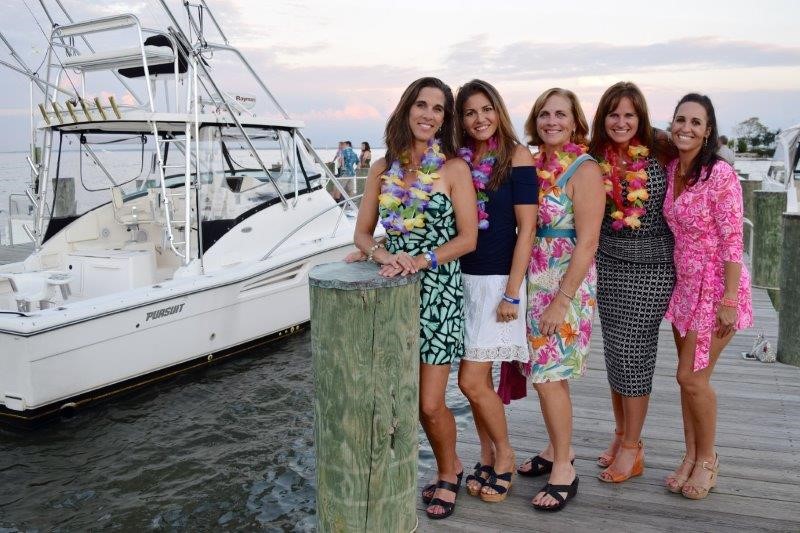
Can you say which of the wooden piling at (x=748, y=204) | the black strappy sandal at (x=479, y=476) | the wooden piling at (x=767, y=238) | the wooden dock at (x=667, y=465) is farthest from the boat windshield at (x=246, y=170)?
the wooden piling at (x=748, y=204)

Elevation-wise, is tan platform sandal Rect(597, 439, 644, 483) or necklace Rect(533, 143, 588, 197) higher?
necklace Rect(533, 143, 588, 197)

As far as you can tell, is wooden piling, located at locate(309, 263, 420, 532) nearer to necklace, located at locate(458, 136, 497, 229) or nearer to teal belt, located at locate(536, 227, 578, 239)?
necklace, located at locate(458, 136, 497, 229)

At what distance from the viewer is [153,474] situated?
17.2 feet

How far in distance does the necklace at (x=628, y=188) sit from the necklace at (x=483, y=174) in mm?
530

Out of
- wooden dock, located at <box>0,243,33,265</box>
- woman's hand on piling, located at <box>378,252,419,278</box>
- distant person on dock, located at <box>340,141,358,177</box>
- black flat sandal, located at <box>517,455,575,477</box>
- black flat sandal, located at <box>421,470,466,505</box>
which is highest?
distant person on dock, located at <box>340,141,358,177</box>

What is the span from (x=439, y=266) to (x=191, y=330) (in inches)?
186

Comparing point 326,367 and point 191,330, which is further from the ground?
point 326,367

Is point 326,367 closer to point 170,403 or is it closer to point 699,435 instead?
point 699,435

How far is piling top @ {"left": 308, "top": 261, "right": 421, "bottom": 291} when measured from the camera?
2465 millimetres

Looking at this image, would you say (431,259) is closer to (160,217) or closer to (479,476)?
(479,476)

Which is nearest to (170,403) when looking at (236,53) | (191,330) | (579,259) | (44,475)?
(191,330)

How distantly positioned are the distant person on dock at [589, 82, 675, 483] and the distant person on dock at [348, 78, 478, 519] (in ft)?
2.33

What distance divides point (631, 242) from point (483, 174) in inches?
30.5

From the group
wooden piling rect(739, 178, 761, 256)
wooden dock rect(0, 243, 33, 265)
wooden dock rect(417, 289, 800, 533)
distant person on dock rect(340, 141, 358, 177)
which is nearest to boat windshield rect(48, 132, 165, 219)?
wooden dock rect(417, 289, 800, 533)
